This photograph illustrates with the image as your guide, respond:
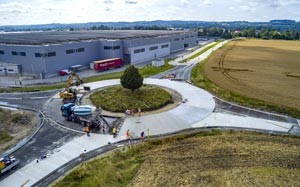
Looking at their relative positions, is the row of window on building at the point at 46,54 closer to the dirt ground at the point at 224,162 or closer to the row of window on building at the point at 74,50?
the row of window on building at the point at 74,50

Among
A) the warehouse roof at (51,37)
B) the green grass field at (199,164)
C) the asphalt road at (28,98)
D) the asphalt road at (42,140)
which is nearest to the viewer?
→ the green grass field at (199,164)

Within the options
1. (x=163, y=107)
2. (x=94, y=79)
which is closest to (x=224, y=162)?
(x=163, y=107)

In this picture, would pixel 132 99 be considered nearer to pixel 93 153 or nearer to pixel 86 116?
pixel 86 116

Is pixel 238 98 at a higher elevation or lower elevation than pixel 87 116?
lower

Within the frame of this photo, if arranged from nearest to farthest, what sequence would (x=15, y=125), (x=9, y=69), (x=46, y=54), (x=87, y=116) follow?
1. (x=87, y=116)
2. (x=15, y=125)
3. (x=46, y=54)
4. (x=9, y=69)

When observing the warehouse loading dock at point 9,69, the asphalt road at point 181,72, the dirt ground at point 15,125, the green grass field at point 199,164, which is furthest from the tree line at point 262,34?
the dirt ground at point 15,125

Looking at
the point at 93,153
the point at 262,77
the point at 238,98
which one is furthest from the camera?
the point at 262,77

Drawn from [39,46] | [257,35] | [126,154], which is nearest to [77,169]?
[126,154]
